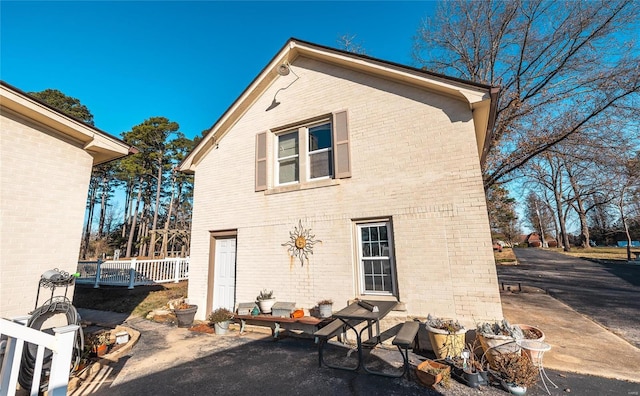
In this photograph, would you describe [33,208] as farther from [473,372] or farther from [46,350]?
[473,372]

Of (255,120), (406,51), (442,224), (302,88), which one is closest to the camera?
(442,224)

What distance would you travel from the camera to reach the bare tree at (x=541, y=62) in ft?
34.2

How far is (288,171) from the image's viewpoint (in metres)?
8.24

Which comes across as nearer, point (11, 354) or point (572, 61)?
point (11, 354)

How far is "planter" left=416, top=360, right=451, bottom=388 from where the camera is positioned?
3998 mm

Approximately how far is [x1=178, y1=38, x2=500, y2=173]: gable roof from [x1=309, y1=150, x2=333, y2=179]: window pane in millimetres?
2536

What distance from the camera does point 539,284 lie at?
13.7 metres

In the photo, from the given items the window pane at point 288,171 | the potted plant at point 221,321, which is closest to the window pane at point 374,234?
the window pane at point 288,171

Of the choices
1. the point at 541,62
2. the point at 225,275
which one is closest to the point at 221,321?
the point at 225,275

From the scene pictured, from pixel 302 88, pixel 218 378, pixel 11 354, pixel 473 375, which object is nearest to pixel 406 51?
pixel 302 88

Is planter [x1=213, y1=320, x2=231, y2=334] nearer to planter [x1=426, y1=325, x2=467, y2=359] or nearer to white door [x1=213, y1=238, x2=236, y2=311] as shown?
white door [x1=213, y1=238, x2=236, y2=311]

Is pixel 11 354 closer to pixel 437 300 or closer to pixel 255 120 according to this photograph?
pixel 437 300

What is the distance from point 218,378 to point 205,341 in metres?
2.23

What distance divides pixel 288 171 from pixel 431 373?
6030 mm
